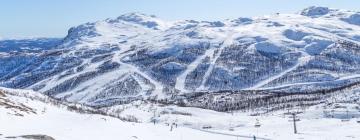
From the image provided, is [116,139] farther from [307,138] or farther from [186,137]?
[307,138]

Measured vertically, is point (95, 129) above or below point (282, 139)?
above

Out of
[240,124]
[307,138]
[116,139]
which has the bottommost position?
[240,124]

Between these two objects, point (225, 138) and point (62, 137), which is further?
point (225, 138)

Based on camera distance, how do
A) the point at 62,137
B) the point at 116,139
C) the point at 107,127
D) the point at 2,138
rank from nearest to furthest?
the point at 2,138, the point at 62,137, the point at 116,139, the point at 107,127

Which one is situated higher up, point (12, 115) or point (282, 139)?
point (12, 115)

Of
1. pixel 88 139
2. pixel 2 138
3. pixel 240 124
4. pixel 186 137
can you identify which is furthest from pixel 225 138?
pixel 240 124

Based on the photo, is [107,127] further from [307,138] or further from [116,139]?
[307,138]

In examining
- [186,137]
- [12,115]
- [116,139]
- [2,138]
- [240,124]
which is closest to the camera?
[2,138]

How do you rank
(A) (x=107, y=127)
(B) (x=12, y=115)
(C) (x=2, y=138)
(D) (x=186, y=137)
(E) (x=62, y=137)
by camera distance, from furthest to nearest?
(D) (x=186, y=137) < (A) (x=107, y=127) < (B) (x=12, y=115) < (E) (x=62, y=137) < (C) (x=2, y=138)

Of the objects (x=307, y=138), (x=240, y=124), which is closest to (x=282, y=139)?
(x=307, y=138)
